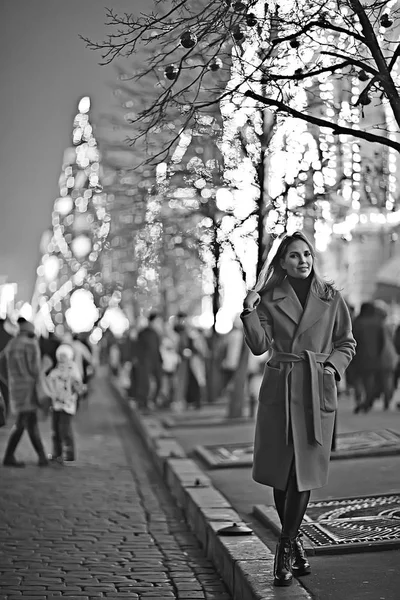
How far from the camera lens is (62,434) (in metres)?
16.5

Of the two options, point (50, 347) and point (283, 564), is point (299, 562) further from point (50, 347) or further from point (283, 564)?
point (50, 347)

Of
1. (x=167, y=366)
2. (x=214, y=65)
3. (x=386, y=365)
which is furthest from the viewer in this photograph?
(x=167, y=366)

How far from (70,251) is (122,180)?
116 feet

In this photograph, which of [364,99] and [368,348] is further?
[368,348]

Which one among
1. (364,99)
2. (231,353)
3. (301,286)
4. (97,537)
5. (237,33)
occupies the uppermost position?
(237,33)

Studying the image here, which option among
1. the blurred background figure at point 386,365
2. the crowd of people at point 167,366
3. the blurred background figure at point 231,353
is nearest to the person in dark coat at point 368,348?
the blurred background figure at point 386,365

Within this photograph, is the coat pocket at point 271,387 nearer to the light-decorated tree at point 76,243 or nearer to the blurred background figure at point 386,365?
the blurred background figure at point 386,365

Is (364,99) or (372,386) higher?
(364,99)

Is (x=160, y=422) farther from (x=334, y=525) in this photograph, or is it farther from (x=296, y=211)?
(x=334, y=525)

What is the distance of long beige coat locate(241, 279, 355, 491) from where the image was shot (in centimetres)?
743

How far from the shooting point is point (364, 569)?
7637mm

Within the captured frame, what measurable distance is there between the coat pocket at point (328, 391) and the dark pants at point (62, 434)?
30.2 ft

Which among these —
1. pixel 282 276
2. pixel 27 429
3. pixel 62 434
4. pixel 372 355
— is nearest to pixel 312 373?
pixel 282 276

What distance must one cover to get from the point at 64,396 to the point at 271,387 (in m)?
9.12
